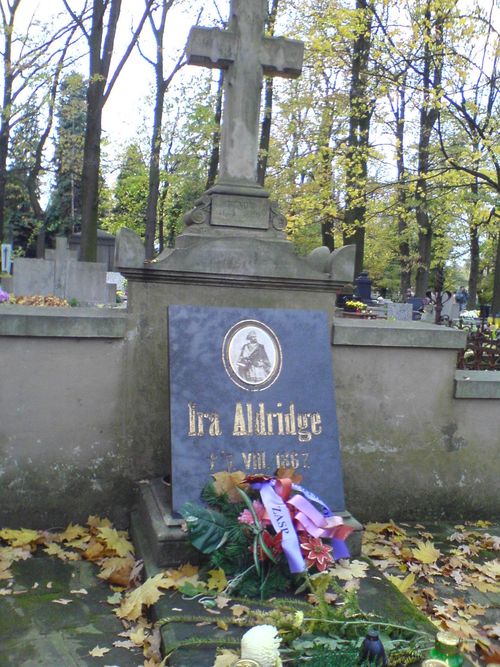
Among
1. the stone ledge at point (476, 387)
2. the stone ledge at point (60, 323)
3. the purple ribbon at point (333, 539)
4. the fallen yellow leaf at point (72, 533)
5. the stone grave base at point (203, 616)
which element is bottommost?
the fallen yellow leaf at point (72, 533)

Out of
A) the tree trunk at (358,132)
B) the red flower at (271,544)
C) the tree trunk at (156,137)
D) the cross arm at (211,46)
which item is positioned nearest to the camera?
the red flower at (271,544)

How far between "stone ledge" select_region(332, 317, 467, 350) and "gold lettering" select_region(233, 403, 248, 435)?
102cm

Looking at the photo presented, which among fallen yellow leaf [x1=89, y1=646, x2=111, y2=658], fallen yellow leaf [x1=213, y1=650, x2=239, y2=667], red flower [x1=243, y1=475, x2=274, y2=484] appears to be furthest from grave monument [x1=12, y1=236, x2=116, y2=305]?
fallen yellow leaf [x1=213, y1=650, x2=239, y2=667]

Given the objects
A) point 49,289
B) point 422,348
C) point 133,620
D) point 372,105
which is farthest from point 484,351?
point 49,289

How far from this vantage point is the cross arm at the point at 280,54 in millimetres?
5027

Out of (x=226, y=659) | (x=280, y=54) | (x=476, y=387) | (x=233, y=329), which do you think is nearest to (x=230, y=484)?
(x=233, y=329)

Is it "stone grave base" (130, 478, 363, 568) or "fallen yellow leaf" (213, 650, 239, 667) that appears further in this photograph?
"stone grave base" (130, 478, 363, 568)

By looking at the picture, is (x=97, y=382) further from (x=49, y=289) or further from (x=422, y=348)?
(x=49, y=289)

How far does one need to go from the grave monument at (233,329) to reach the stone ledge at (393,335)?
0.57 feet

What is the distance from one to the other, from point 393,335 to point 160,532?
2372mm

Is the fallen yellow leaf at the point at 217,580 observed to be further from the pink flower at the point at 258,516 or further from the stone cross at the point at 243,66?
the stone cross at the point at 243,66

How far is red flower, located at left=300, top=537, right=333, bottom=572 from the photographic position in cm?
359

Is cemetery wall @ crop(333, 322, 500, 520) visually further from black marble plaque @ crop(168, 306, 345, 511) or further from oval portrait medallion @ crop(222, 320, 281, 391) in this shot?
oval portrait medallion @ crop(222, 320, 281, 391)

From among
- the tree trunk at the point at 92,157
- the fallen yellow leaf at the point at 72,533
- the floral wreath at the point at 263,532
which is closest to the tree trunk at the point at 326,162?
the tree trunk at the point at 92,157
